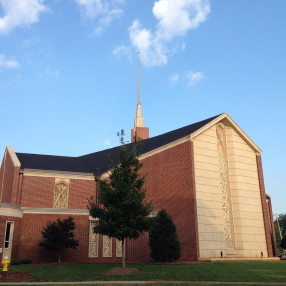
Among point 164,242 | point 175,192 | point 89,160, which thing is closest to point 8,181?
point 89,160

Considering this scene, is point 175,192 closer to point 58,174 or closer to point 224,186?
point 224,186

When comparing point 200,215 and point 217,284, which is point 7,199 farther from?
point 217,284

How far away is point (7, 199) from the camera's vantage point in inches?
1214

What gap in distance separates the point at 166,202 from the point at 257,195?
9.63 metres

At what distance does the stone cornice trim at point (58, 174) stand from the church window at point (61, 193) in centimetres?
50

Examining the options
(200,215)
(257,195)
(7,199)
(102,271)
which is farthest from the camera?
(257,195)

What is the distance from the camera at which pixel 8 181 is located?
31859 mm

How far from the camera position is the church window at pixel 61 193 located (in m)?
30.5

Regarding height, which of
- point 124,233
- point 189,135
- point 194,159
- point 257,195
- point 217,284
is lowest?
point 217,284

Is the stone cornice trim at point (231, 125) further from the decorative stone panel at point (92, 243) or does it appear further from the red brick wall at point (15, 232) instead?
the red brick wall at point (15, 232)

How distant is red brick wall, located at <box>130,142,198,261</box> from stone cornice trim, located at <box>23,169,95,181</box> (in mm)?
5306

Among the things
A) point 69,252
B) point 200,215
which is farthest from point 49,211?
point 200,215

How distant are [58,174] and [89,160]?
8.40 meters

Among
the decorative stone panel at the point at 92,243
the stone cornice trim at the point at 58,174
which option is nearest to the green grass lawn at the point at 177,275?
the decorative stone panel at the point at 92,243
